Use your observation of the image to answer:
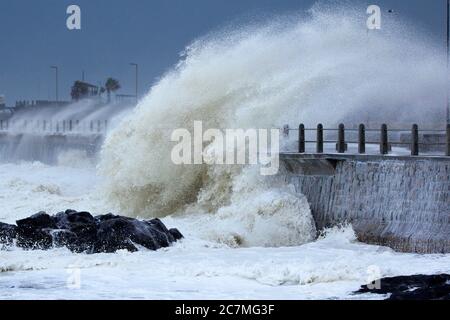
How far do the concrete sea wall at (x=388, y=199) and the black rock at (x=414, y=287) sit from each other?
126 inches

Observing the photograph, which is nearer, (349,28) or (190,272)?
(190,272)

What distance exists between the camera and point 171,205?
25.5m

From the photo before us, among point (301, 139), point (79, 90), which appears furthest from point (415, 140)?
point (79, 90)

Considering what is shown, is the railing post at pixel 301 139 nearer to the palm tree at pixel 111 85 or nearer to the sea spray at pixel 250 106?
the sea spray at pixel 250 106

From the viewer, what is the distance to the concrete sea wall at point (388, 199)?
19531 millimetres

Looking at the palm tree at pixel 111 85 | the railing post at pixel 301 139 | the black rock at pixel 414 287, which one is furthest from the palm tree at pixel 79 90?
the black rock at pixel 414 287

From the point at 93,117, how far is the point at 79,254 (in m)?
73.3

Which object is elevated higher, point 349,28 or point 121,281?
point 349,28

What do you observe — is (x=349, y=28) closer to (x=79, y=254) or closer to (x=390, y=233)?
(x=390, y=233)

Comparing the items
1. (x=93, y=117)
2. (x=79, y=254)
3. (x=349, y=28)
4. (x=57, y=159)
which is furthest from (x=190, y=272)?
(x=93, y=117)

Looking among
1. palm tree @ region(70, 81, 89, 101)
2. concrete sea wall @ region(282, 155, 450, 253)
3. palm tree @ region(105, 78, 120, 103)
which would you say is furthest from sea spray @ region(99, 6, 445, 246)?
palm tree @ region(105, 78, 120, 103)

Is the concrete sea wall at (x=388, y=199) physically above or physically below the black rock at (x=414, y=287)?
above

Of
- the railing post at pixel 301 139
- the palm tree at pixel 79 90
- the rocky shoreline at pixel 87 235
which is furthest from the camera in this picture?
the palm tree at pixel 79 90

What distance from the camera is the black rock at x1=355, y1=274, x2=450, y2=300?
584 inches
